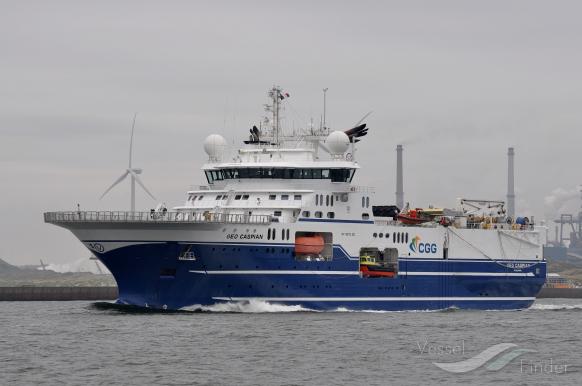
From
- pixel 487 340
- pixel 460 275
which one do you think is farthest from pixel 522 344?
pixel 460 275

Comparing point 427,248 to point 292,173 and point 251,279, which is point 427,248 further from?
point 251,279

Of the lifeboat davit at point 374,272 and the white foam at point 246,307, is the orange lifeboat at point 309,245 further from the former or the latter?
the lifeboat davit at point 374,272

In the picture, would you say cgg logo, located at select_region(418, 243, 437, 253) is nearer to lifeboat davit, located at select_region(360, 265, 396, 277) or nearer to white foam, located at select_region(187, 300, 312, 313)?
lifeboat davit, located at select_region(360, 265, 396, 277)

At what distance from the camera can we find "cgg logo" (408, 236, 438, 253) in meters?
56.9

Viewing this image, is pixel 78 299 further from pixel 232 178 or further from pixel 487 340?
pixel 487 340

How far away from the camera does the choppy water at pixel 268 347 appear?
34000 mm

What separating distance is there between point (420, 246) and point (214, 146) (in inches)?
465

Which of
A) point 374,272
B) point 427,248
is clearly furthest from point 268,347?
point 427,248

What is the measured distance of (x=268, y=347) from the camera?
39.3m

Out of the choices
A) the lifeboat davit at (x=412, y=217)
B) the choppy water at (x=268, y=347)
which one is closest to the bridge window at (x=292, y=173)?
the lifeboat davit at (x=412, y=217)

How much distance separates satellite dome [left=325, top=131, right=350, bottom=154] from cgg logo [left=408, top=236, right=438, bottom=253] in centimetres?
599

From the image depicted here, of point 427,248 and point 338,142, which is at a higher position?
point 338,142

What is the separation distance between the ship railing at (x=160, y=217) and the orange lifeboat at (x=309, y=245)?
5.97 ft

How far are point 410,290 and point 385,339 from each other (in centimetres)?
1426
